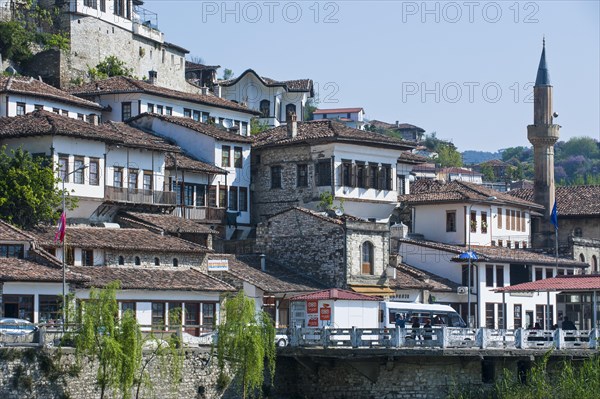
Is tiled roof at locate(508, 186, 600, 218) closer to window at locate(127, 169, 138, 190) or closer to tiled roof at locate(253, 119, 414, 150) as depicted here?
tiled roof at locate(253, 119, 414, 150)

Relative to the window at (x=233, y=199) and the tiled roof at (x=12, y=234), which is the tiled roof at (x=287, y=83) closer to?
the window at (x=233, y=199)

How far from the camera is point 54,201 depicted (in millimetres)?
68438

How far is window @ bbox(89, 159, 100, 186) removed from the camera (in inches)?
2852

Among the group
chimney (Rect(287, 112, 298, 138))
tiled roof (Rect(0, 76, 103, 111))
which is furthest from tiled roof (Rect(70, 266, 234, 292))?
chimney (Rect(287, 112, 298, 138))

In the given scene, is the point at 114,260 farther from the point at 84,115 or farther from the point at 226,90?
the point at 226,90

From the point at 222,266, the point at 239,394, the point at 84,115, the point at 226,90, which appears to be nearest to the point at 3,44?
the point at 84,115

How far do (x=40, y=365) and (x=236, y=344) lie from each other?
7842 millimetres

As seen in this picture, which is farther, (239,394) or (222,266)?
(222,266)

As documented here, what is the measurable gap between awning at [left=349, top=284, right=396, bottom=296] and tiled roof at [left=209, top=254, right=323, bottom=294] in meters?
1.84

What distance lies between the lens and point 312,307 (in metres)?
69.6

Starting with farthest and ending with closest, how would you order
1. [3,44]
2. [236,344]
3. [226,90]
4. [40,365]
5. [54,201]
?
[226,90] < [3,44] < [54,201] < [236,344] < [40,365]

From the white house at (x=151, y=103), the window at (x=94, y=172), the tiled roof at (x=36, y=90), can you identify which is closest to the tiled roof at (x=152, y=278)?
the window at (x=94, y=172)

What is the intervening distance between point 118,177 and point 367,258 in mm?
13400

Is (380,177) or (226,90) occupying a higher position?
(226,90)
